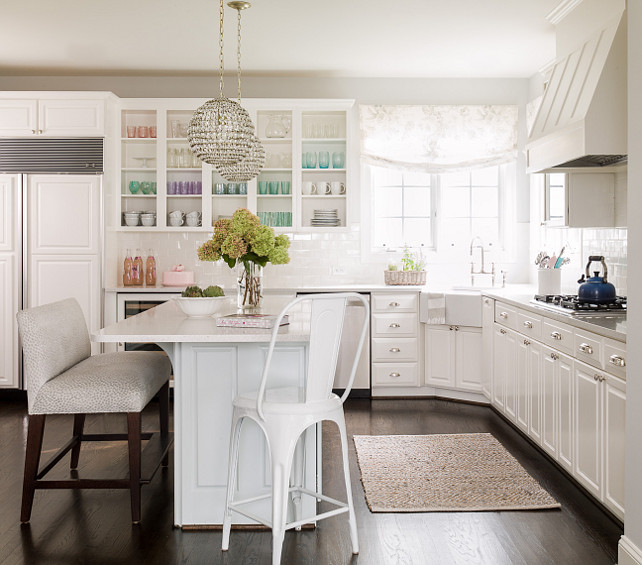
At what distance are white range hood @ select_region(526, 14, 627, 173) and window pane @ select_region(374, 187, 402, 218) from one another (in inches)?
85.5

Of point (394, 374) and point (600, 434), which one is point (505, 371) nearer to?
point (394, 374)

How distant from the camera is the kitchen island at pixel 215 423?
2.81 m

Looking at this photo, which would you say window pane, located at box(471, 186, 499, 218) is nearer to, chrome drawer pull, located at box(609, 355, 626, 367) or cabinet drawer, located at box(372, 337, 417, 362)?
cabinet drawer, located at box(372, 337, 417, 362)

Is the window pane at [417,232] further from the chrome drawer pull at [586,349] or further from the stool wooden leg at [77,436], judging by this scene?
the stool wooden leg at [77,436]

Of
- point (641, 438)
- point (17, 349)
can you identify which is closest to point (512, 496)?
point (641, 438)

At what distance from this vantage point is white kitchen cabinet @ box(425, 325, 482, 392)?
5066 millimetres

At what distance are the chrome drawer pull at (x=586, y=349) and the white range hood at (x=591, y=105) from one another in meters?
0.99

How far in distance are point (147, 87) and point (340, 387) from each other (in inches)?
122

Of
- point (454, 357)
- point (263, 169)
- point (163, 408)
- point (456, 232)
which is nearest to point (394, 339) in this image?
point (454, 357)

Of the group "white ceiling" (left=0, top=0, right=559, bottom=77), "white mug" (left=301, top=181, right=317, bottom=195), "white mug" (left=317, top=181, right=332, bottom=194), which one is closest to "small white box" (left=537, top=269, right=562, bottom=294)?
"white ceiling" (left=0, top=0, right=559, bottom=77)

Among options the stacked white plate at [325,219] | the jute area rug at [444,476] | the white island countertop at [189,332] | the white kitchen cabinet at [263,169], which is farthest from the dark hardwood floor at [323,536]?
the white kitchen cabinet at [263,169]

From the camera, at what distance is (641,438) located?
234cm

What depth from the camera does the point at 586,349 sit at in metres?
3.00

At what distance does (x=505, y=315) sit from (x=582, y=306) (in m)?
0.97
